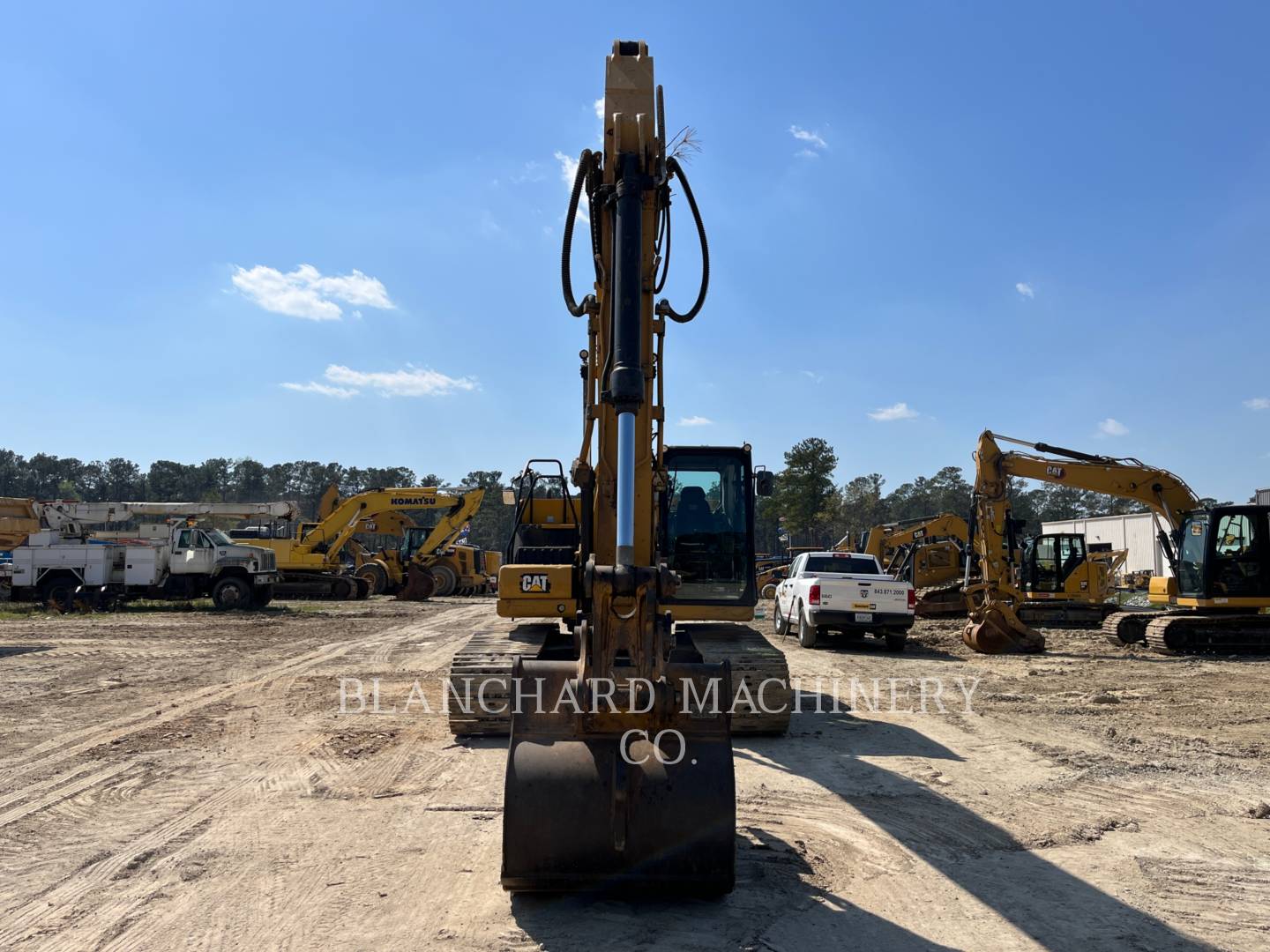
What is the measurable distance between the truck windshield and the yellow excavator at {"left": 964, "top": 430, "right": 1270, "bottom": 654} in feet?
6.86

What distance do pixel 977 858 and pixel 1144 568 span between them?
5115 cm

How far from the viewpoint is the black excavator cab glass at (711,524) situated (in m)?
8.73

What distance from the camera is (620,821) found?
425 centimetres

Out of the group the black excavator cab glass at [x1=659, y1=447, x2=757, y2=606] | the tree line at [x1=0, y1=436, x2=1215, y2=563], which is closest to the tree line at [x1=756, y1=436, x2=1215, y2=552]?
the tree line at [x1=0, y1=436, x2=1215, y2=563]

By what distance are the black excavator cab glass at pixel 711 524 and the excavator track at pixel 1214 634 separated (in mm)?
11326

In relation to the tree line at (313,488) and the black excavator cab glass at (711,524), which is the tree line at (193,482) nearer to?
the tree line at (313,488)

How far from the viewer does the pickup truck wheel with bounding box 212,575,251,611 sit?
24.9m

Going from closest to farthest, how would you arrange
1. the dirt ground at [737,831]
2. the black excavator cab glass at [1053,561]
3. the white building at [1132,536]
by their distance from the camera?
1. the dirt ground at [737,831]
2. the black excavator cab glass at [1053,561]
3. the white building at [1132,536]

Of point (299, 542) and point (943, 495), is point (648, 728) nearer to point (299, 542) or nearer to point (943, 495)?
point (299, 542)

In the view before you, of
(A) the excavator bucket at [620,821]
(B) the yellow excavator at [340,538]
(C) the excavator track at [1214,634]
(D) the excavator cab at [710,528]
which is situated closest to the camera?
(A) the excavator bucket at [620,821]

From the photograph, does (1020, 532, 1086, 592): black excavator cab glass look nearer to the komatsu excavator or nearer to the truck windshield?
the truck windshield

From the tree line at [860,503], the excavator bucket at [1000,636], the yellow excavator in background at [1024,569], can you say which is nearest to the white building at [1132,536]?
the tree line at [860,503]

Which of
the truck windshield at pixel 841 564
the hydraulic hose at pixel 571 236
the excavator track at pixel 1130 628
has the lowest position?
the excavator track at pixel 1130 628

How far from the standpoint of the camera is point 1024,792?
21.4 feet
